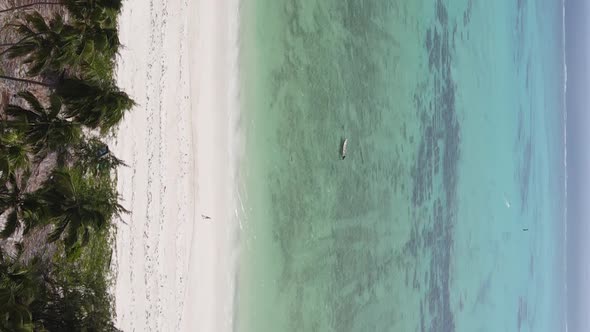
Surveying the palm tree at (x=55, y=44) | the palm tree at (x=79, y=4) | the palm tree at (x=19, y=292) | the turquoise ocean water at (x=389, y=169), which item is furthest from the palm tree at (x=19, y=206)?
the turquoise ocean water at (x=389, y=169)

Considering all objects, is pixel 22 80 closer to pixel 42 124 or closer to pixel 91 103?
pixel 42 124

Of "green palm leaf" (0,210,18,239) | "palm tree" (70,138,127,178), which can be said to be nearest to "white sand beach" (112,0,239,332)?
"palm tree" (70,138,127,178)

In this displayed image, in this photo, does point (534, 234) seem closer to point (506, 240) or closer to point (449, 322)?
point (506, 240)

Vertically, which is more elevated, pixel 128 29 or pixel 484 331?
pixel 128 29

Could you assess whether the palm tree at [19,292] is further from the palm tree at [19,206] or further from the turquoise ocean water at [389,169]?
the turquoise ocean water at [389,169]

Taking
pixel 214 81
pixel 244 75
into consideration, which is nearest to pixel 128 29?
pixel 214 81


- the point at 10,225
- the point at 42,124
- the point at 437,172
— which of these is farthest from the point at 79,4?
the point at 437,172
